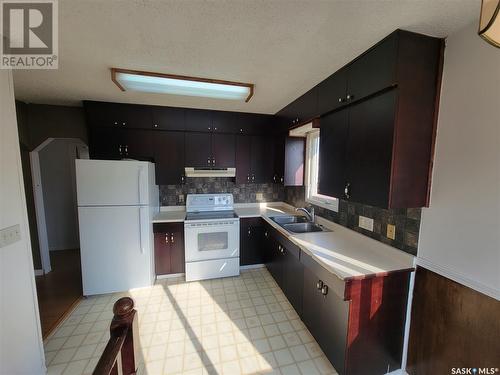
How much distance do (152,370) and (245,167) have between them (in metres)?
2.45

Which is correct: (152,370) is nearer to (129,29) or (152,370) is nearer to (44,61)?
(129,29)

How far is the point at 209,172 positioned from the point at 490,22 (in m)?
2.74

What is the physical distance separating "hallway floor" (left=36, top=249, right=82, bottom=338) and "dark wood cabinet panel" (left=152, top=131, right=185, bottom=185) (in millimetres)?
1709

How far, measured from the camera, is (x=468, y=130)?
A: 114cm

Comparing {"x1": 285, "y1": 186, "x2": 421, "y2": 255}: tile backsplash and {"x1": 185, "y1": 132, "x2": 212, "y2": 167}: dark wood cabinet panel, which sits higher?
{"x1": 185, "y1": 132, "x2": 212, "y2": 167}: dark wood cabinet panel

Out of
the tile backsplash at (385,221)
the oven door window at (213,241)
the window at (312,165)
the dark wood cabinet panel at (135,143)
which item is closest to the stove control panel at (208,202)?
the oven door window at (213,241)

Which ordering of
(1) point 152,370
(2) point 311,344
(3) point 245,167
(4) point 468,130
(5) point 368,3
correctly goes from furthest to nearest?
1. (3) point 245,167
2. (2) point 311,344
3. (1) point 152,370
4. (4) point 468,130
5. (5) point 368,3

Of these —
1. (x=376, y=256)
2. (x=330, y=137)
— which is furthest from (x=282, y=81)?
(x=376, y=256)

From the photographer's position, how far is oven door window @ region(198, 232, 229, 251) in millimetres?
2727

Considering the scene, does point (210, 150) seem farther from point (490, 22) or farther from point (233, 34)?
point (490, 22)

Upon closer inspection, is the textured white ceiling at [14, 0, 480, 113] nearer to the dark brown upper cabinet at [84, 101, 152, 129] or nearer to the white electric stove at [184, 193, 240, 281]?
the dark brown upper cabinet at [84, 101, 152, 129]

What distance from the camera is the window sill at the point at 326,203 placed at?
86.0 inches

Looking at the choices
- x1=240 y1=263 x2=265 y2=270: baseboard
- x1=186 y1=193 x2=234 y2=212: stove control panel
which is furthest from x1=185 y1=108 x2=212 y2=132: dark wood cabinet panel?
x1=240 y1=263 x2=265 y2=270: baseboard

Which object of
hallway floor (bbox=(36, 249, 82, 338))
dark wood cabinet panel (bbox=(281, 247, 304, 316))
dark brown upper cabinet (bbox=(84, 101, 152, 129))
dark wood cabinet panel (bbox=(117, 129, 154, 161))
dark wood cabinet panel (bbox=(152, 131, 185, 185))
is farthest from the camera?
dark wood cabinet panel (bbox=(152, 131, 185, 185))
